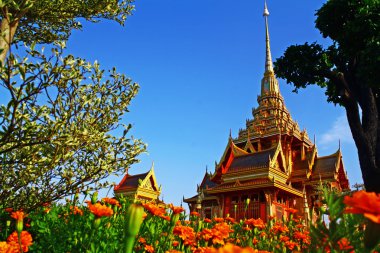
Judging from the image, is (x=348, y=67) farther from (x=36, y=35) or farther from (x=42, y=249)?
(x=42, y=249)

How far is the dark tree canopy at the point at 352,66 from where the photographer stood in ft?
25.3

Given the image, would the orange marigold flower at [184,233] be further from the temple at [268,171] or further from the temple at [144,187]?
the temple at [144,187]

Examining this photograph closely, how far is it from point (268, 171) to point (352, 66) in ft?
30.3

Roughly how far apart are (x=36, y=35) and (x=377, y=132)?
8.64 metres

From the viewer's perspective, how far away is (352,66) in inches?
376

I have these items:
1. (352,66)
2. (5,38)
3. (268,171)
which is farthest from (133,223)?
(268,171)

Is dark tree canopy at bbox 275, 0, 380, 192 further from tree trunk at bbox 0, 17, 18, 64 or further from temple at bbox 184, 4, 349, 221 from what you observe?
tree trunk at bbox 0, 17, 18, 64

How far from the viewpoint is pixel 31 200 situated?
4.70m

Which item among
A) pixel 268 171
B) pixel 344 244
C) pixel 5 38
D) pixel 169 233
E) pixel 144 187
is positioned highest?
pixel 144 187

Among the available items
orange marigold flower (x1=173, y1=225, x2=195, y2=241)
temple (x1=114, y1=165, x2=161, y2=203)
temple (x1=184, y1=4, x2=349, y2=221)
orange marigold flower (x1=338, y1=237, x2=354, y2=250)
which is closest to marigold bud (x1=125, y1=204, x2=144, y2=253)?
orange marigold flower (x1=338, y1=237, x2=354, y2=250)

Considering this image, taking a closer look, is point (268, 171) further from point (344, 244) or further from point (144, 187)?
point (344, 244)

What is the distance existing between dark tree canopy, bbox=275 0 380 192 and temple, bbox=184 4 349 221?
4534 millimetres

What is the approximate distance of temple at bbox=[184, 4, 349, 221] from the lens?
17547mm

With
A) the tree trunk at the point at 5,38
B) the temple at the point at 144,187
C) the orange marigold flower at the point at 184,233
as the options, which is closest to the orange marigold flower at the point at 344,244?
the orange marigold flower at the point at 184,233
